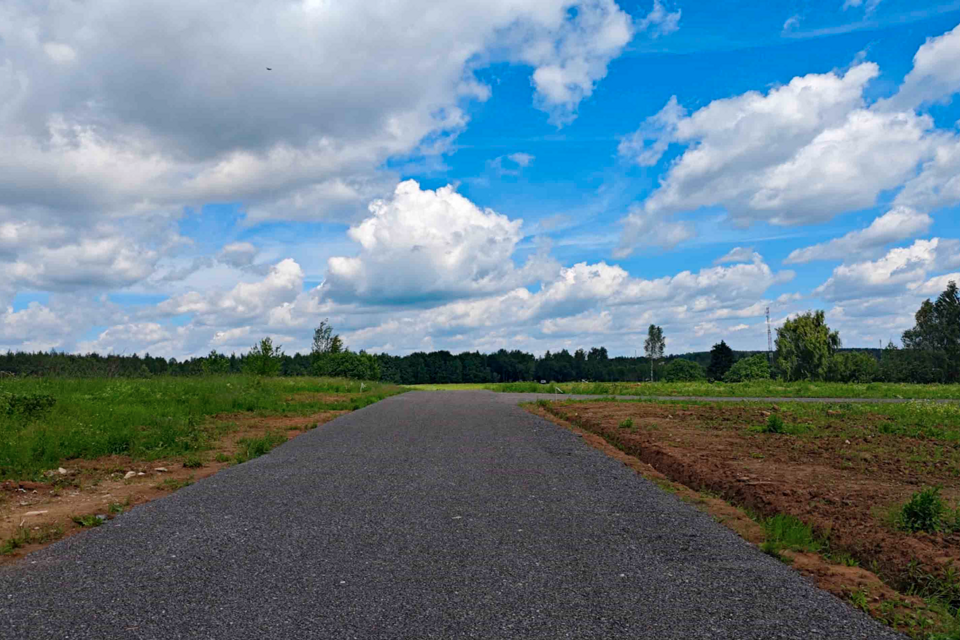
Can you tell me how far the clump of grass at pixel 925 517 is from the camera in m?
6.25

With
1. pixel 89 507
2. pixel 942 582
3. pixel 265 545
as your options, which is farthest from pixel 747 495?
pixel 89 507

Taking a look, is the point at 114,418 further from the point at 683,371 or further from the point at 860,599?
the point at 683,371

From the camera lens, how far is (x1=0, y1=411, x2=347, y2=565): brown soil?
6.95 m

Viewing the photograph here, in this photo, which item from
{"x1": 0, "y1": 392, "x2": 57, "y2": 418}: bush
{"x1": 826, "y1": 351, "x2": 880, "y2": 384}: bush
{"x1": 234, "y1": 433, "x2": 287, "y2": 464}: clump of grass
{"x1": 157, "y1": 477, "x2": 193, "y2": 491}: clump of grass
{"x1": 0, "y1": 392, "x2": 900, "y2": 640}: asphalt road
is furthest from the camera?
{"x1": 826, "y1": 351, "x2": 880, "y2": 384}: bush

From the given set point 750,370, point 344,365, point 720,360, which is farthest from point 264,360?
point 720,360

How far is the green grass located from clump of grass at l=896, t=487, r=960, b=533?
39.4 feet

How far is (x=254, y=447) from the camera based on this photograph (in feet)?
41.3

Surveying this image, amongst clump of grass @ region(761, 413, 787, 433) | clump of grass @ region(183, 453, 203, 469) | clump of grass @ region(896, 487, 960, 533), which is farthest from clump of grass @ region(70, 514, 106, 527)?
clump of grass @ region(761, 413, 787, 433)

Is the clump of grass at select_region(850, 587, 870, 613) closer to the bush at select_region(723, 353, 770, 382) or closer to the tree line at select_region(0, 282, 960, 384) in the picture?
the tree line at select_region(0, 282, 960, 384)

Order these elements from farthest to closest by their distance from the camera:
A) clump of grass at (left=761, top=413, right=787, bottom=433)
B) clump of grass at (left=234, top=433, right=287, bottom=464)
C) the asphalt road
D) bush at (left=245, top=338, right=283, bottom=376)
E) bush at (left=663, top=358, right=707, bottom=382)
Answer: bush at (left=663, top=358, right=707, bottom=382) → bush at (left=245, top=338, right=283, bottom=376) → clump of grass at (left=761, top=413, right=787, bottom=433) → clump of grass at (left=234, top=433, right=287, bottom=464) → the asphalt road

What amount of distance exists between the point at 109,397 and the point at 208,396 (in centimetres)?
Answer: 347

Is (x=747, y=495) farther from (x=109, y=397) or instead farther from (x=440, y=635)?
(x=109, y=397)

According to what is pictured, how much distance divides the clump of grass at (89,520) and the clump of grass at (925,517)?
866cm

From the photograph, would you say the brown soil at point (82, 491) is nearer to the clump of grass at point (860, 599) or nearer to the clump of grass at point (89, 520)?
the clump of grass at point (89, 520)
